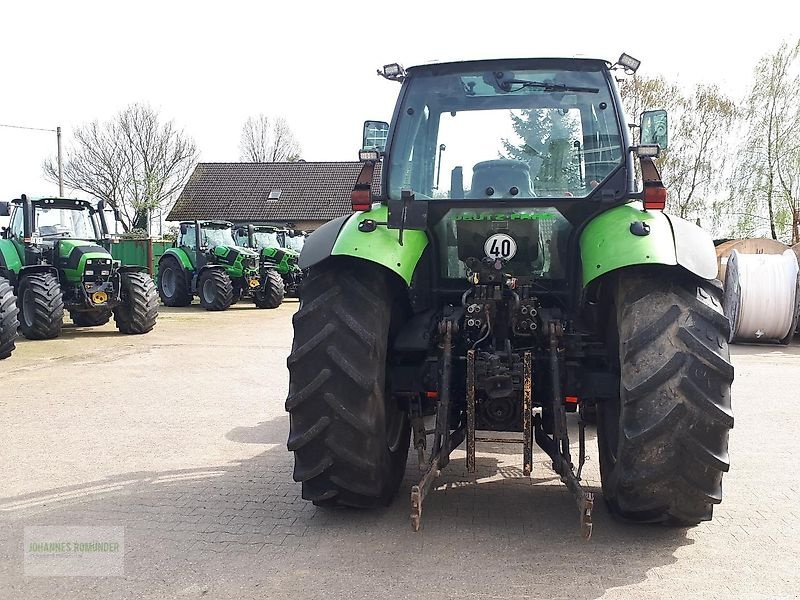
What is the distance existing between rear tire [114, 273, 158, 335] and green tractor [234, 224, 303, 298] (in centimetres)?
731

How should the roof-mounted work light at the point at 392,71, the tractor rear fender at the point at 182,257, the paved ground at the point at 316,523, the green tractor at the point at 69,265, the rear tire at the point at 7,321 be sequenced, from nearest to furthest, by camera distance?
the paved ground at the point at 316,523, the roof-mounted work light at the point at 392,71, the rear tire at the point at 7,321, the green tractor at the point at 69,265, the tractor rear fender at the point at 182,257

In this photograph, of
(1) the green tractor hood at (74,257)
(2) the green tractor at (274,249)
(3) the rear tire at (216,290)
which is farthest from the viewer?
(2) the green tractor at (274,249)

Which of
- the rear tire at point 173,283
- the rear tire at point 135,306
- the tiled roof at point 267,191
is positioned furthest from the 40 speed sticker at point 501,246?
the tiled roof at point 267,191

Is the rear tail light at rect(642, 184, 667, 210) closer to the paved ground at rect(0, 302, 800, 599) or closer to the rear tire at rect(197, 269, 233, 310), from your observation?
the paved ground at rect(0, 302, 800, 599)

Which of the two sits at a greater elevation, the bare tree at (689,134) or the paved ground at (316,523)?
the bare tree at (689,134)

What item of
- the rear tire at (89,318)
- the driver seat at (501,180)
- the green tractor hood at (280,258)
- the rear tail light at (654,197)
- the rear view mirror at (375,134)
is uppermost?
the rear view mirror at (375,134)

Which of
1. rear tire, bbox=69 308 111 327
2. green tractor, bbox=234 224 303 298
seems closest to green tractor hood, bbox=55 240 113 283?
rear tire, bbox=69 308 111 327

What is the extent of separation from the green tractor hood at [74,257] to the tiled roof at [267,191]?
78.2ft

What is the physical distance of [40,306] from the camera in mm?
12773

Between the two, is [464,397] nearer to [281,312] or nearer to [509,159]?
[509,159]

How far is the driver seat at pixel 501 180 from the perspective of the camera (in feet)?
14.1

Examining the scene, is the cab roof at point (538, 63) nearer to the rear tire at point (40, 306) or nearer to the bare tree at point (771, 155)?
the rear tire at point (40, 306)

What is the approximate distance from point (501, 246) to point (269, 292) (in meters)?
17.4

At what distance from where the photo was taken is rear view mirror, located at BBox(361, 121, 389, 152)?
466 cm
